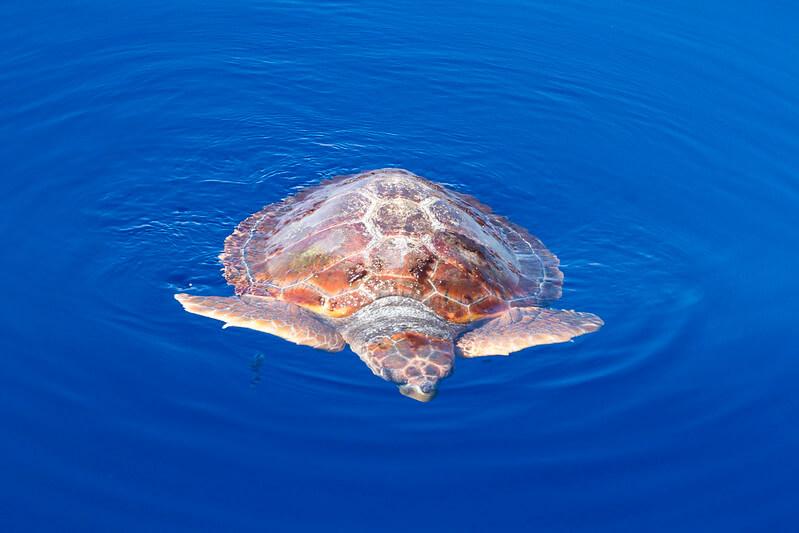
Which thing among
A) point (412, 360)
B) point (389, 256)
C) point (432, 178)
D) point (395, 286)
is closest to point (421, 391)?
point (412, 360)

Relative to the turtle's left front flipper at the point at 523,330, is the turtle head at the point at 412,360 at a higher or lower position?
lower

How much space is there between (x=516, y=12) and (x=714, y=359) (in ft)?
28.4

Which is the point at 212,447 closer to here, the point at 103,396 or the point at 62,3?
the point at 103,396

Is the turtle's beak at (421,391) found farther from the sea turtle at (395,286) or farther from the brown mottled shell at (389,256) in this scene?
the brown mottled shell at (389,256)

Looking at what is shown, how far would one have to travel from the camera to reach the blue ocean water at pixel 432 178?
15.1ft

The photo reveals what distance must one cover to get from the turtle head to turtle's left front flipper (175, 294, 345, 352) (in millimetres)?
335

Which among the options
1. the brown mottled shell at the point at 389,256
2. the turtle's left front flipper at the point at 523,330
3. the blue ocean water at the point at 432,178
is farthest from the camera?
the brown mottled shell at the point at 389,256

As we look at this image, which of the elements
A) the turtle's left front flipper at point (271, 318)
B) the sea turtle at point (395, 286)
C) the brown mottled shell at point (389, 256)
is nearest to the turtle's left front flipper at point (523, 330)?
the sea turtle at point (395, 286)

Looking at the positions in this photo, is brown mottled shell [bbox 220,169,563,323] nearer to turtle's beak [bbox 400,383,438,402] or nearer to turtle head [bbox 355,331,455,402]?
turtle head [bbox 355,331,455,402]

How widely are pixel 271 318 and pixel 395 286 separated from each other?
1.11 metres

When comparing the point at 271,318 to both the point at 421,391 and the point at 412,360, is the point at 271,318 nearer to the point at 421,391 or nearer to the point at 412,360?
the point at 412,360

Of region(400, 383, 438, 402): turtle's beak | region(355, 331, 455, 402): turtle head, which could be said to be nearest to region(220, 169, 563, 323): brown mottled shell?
region(355, 331, 455, 402): turtle head

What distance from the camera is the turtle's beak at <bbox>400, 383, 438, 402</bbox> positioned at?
496cm

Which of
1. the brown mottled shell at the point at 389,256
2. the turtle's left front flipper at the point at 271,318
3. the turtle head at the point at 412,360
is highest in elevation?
the brown mottled shell at the point at 389,256
